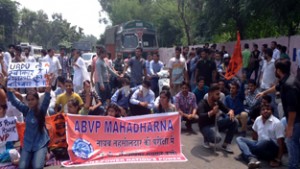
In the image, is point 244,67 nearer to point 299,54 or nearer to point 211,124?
point 299,54

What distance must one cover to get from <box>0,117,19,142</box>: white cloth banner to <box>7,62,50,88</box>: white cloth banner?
0.63 m

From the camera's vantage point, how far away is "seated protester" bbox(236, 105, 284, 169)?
6449mm

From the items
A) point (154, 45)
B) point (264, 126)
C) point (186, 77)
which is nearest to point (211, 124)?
point (264, 126)

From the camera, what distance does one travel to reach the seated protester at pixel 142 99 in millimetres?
8992

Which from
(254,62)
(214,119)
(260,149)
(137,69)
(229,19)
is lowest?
(260,149)

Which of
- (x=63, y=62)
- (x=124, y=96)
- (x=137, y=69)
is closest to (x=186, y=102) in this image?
(x=124, y=96)

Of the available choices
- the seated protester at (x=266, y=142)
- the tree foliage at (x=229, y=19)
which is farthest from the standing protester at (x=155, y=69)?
the tree foliage at (x=229, y=19)

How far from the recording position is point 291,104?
530cm

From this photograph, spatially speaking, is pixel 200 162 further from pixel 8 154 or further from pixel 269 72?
pixel 269 72

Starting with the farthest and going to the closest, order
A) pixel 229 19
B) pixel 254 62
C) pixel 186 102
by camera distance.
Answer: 1. pixel 229 19
2. pixel 254 62
3. pixel 186 102

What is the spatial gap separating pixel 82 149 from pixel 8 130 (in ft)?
4.46

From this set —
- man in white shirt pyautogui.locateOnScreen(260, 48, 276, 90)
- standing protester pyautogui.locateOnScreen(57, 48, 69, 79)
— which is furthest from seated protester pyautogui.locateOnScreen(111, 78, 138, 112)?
A: standing protester pyautogui.locateOnScreen(57, 48, 69, 79)

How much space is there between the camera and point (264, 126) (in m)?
6.72

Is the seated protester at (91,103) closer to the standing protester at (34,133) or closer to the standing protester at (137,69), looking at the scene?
the standing protester at (34,133)
